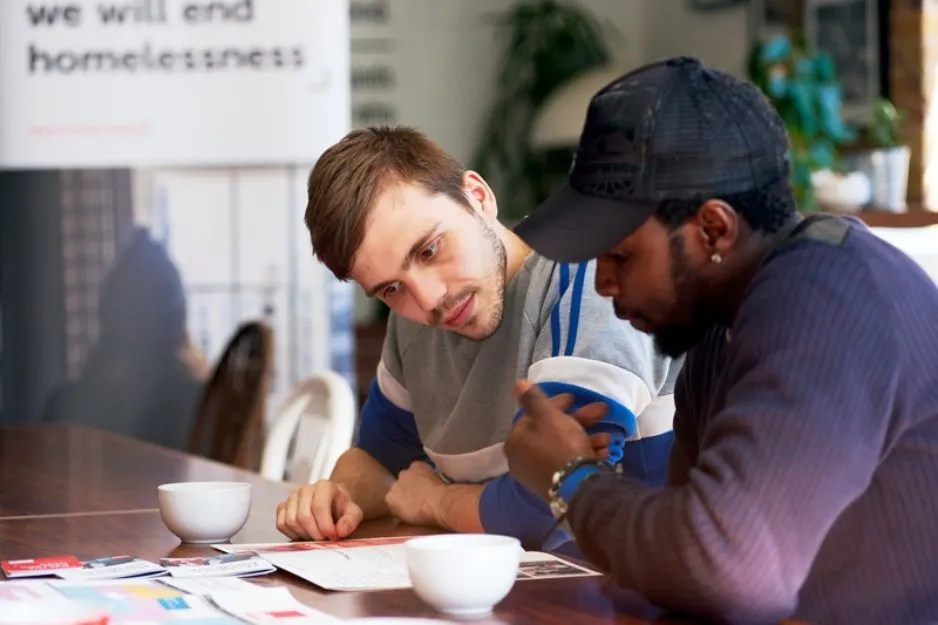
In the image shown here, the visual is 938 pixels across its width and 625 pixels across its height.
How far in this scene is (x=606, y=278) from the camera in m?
1.34

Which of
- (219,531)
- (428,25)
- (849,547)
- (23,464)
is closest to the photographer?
(849,547)

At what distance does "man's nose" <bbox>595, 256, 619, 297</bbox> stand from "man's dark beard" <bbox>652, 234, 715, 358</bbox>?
0.18 feet

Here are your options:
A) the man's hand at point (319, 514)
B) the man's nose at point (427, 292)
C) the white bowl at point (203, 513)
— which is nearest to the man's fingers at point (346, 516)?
the man's hand at point (319, 514)

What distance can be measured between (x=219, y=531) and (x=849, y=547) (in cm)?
72

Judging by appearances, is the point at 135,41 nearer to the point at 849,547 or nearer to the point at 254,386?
the point at 254,386

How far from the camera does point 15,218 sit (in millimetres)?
4238

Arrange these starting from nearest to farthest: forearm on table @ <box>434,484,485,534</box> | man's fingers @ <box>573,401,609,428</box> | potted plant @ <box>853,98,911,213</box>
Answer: man's fingers @ <box>573,401,609,428</box>, forearm on table @ <box>434,484,485,534</box>, potted plant @ <box>853,98,911,213</box>

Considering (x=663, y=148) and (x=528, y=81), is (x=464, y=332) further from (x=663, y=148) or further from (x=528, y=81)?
(x=528, y=81)

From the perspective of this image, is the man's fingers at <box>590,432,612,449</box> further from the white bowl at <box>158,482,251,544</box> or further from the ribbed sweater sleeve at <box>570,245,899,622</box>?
the white bowl at <box>158,482,251,544</box>

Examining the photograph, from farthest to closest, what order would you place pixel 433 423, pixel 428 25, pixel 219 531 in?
pixel 428 25
pixel 433 423
pixel 219 531

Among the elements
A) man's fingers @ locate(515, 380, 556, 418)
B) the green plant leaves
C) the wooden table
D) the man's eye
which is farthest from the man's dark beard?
the green plant leaves

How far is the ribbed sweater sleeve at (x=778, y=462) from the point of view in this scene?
1.13 metres

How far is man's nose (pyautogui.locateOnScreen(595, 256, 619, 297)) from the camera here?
1324 mm

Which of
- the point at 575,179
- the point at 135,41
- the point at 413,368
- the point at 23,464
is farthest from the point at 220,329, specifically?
the point at 575,179
